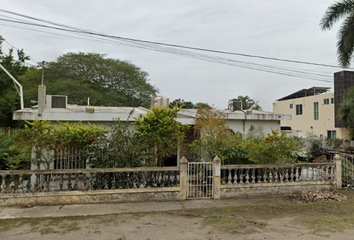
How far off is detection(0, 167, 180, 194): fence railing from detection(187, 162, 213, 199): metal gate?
437 millimetres

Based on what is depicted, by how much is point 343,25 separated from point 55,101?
1425cm

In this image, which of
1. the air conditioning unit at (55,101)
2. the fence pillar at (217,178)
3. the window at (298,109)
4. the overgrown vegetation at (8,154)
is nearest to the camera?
the fence pillar at (217,178)

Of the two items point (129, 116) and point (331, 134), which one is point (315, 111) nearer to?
point (331, 134)

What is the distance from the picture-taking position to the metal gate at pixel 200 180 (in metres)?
7.49

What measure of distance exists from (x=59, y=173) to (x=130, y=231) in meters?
2.99

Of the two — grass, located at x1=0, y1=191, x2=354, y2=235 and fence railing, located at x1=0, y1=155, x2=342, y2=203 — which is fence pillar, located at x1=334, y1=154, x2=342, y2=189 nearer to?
fence railing, located at x1=0, y1=155, x2=342, y2=203

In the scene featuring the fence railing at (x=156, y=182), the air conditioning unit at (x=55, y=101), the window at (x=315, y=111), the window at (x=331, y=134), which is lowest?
the fence railing at (x=156, y=182)

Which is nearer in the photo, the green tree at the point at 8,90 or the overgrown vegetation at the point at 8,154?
the overgrown vegetation at the point at 8,154

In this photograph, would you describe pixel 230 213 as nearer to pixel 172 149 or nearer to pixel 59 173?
pixel 172 149

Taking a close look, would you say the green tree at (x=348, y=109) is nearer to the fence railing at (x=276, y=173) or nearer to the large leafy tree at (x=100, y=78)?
the fence railing at (x=276, y=173)

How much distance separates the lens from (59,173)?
704 cm

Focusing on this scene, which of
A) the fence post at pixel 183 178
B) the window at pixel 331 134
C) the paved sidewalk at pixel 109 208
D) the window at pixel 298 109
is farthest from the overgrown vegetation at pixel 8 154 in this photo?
the window at pixel 298 109

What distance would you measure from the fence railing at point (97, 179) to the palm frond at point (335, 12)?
11344 mm

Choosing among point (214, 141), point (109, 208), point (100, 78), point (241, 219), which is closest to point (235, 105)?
point (214, 141)
